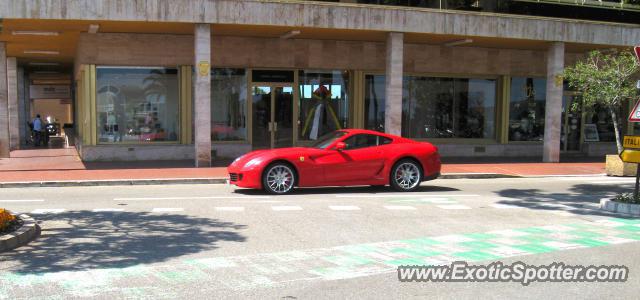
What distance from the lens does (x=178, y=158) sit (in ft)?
62.6

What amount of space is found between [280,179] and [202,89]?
228 inches

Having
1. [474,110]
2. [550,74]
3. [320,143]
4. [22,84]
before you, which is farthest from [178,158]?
Answer: [22,84]

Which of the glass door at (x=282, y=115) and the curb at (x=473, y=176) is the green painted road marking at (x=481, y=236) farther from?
the glass door at (x=282, y=115)

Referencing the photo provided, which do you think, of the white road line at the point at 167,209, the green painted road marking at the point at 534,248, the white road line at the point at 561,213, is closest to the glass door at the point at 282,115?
the white road line at the point at 167,209

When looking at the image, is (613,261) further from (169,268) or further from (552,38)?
(552,38)

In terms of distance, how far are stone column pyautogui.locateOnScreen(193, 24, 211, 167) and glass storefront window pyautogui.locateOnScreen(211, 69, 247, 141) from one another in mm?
3086

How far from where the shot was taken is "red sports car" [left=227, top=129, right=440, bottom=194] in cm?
1162

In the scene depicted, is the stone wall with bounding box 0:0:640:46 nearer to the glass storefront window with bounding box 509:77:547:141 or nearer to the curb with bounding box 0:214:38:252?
the glass storefront window with bounding box 509:77:547:141

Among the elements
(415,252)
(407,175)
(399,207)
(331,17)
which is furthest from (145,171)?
(415,252)

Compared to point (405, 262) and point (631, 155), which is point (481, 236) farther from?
point (631, 155)

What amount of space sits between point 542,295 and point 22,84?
110 feet

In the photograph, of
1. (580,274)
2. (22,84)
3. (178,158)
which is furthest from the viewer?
(22,84)

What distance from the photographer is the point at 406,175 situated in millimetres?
12547

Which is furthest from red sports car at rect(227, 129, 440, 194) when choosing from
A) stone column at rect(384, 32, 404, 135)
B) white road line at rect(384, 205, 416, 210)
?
stone column at rect(384, 32, 404, 135)
